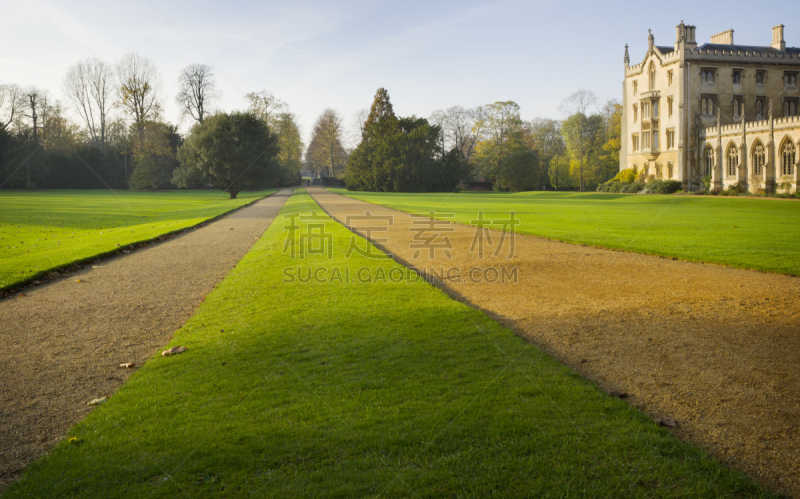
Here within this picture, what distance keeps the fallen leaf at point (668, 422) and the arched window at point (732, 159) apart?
164 ft

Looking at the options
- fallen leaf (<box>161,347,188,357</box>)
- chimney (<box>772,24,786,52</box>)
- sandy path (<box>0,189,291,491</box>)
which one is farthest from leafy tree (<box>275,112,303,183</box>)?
fallen leaf (<box>161,347,188,357</box>)

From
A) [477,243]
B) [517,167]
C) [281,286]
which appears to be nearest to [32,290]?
[281,286]

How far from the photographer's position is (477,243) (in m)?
14.3

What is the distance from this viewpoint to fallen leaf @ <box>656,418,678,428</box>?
3541 mm

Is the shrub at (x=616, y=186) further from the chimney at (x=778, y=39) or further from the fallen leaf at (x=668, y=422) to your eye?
the fallen leaf at (x=668, y=422)

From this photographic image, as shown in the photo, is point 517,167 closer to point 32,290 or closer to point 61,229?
point 61,229

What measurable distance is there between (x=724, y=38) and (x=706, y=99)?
32.3ft

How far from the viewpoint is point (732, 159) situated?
45094mm

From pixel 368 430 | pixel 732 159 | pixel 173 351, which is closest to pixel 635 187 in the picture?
pixel 732 159

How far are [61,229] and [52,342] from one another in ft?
51.9

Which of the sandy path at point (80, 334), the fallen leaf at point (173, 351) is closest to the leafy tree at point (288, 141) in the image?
the sandy path at point (80, 334)

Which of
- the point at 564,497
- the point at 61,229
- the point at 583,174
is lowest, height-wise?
the point at 564,497

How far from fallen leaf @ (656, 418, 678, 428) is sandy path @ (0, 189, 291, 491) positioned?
4.32 metres

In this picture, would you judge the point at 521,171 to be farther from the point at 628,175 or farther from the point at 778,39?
the point at 778,39
